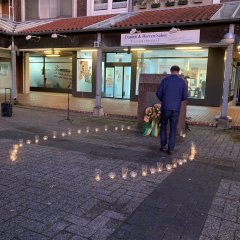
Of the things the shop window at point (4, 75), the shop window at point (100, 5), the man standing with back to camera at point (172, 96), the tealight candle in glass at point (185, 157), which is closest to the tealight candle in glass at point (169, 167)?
the tealight candle in glass at point (185, 157)

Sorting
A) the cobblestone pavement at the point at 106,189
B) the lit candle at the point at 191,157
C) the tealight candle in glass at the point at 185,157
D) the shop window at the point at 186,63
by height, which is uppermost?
the shop window at the point at 186,63

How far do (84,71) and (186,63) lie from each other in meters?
6.95

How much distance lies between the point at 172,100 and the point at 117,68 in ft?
43.4

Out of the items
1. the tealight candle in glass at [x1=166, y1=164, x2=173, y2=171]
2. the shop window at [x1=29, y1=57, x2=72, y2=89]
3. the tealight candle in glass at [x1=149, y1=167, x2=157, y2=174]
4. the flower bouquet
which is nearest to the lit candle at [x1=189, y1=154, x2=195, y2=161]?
the tealight candle in glass at [x1=166, y1=164, x2=173, y2=171]

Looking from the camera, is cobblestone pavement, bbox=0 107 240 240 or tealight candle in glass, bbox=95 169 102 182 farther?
tealight candle in glass, bbox=95 169 102 182

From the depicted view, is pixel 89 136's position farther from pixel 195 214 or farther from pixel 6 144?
pixel 195 214

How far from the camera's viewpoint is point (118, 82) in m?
19.4

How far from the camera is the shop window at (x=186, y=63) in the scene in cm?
1634

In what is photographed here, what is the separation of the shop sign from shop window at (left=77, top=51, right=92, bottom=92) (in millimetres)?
8753

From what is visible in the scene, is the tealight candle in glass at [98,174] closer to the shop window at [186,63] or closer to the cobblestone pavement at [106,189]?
the cobblestone pavement at [106,189]

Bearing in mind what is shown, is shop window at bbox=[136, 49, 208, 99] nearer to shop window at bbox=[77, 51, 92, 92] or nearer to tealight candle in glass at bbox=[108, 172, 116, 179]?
shop window at bbox=[77, 51, 92, 92]

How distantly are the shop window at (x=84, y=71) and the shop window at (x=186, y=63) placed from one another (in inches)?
146

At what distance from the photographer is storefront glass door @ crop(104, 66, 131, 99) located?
19.0 meters

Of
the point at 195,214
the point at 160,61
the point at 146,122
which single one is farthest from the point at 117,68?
the point at 195,214
